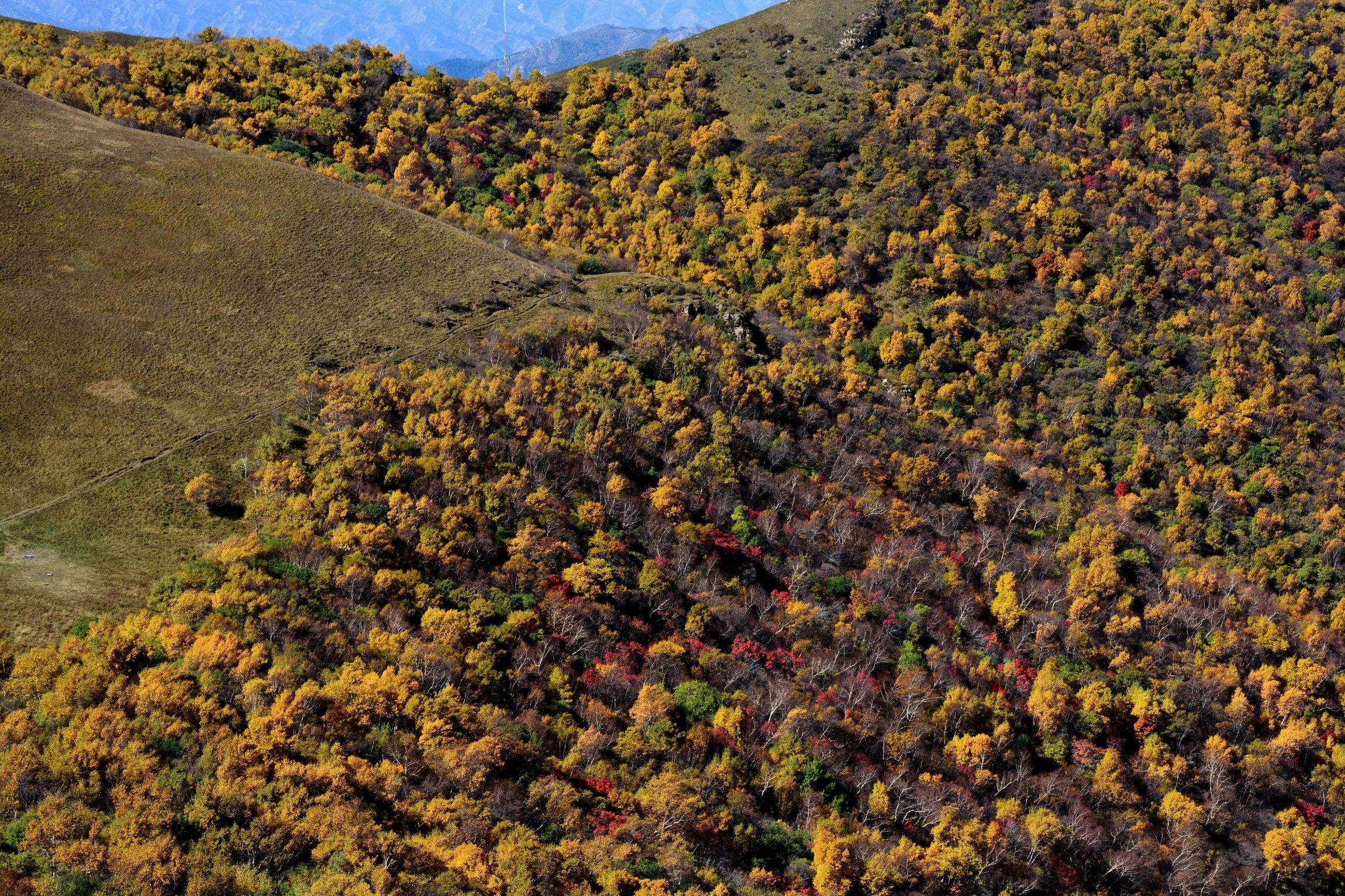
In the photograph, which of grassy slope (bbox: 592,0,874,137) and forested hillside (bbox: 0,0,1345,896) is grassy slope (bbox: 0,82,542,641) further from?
grassy slope (bbox: 592,0,874,137)

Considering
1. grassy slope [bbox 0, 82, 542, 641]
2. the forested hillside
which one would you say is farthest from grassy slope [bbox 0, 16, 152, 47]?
grassy slope [bbox 0, 82, 542, 641]

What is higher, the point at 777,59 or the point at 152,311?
the point at 777,59

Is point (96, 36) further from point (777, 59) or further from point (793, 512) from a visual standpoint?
point (793, 512)

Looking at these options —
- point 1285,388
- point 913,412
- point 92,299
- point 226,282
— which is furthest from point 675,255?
point 1285,388

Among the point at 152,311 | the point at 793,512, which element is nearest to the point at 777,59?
the point at 793,512

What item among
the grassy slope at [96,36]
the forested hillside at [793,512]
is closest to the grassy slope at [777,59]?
the forested hillside at [793,512]

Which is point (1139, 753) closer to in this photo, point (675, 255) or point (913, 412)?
point (913, 412)
